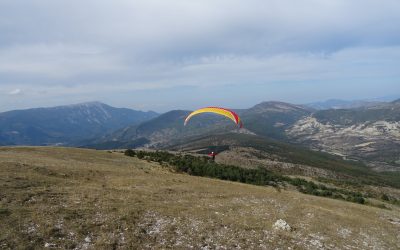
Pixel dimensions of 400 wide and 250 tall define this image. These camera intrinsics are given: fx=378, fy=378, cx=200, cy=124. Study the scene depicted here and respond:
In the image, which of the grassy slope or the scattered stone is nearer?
the grassy slope

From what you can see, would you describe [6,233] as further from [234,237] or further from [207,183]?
[207,183]

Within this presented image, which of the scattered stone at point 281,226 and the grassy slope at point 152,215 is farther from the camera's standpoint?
the scattered stone at point 281,226

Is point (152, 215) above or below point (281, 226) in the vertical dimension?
above

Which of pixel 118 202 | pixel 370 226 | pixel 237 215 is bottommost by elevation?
pixel 370 226

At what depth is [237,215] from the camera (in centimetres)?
3197

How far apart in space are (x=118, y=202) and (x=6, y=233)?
10.1 meters

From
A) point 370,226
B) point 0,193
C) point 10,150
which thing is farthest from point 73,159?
point 370,226

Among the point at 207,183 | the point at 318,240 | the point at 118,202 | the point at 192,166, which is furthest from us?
the point at 192,166

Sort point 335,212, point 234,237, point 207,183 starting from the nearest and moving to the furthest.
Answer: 1. point 234,237
2. point 335,212
3. point 207,183

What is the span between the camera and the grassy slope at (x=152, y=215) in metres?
23.3

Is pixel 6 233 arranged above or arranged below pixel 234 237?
above

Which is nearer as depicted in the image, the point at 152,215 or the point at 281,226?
the point at 152,215

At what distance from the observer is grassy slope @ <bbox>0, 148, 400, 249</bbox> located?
23266mm

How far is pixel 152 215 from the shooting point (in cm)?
2834
